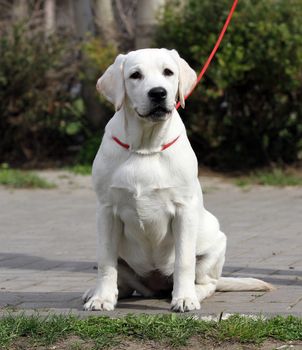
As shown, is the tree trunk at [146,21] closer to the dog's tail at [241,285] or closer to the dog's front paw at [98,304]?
the dog's tail at [241,285]

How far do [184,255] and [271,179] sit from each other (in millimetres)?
6806

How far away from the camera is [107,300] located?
5270 millimetres

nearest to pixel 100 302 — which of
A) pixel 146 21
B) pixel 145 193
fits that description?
pixel 145 193

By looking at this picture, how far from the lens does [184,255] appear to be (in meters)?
5.22

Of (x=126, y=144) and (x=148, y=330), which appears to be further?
(x=126, y=144)

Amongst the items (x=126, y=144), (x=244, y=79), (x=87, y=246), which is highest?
(x=126, y=144)

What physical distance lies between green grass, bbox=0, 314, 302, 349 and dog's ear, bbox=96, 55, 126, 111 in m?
1.31

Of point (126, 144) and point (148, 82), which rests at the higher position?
point (148, 82)

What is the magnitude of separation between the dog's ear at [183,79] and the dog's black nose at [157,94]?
31 cm

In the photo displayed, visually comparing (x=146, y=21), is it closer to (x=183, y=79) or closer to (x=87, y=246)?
(x=87, y=246)

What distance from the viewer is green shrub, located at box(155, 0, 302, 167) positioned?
37.9 feet

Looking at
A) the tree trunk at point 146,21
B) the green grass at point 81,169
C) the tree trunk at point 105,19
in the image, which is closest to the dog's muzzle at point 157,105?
the green grass at point 81,169

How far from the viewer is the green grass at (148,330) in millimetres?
4449

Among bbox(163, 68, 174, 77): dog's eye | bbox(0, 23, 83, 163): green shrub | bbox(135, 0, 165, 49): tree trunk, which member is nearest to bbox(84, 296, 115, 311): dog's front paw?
bbox(163, 68, 174, 77): dog's eye
